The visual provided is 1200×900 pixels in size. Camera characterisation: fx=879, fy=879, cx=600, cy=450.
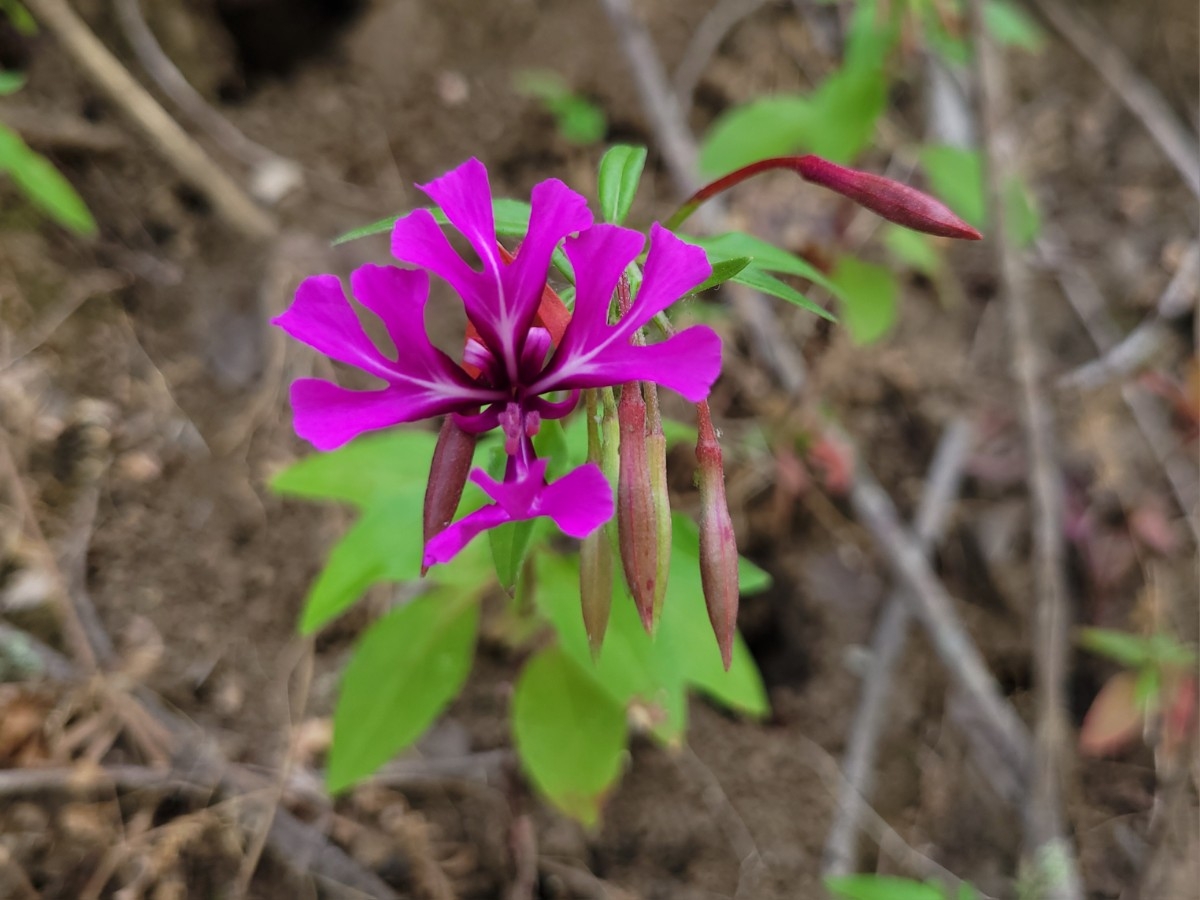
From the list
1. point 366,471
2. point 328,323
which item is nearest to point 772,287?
point 328,323

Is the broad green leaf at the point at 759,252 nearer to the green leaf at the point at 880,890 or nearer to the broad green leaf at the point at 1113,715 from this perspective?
the green leaf at the point at 880,890

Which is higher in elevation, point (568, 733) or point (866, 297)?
point (866, 297)

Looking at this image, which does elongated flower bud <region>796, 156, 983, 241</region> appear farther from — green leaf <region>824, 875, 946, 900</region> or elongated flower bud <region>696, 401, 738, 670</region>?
green leaf <region>824, 875, 946, 900</region>

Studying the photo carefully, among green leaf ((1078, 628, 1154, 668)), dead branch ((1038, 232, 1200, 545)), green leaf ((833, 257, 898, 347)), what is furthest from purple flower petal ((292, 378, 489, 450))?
dead branch ((1038, 232, 1200, 545))

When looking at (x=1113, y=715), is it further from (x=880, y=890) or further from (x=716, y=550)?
(x=716, y=550)

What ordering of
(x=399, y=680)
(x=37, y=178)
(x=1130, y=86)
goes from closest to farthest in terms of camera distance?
(x=399, y=680) → (x=37, y=178) → (x=1130, y=86)

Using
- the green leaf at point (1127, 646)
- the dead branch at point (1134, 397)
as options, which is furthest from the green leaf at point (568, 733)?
the dead branch at point (1134, 397)
